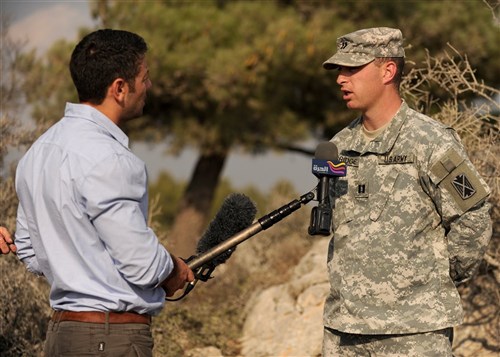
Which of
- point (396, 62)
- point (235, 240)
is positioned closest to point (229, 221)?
point (235, 240)

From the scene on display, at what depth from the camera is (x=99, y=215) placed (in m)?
3.46

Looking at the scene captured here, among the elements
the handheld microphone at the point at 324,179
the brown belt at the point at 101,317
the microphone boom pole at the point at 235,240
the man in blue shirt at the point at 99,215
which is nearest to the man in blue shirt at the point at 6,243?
the man in blue shirt at the point at 99,215

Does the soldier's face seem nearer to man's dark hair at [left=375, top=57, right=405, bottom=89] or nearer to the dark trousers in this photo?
man's dark hair at [left=375, top=57, right=405, bottom=89]

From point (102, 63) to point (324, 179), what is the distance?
1112mm

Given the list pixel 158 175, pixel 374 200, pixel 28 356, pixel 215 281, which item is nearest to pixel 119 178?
pixel 374 200

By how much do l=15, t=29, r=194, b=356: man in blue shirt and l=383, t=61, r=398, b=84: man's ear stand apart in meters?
1.26

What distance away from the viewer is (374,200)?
4445mm

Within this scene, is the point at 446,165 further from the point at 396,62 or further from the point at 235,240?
the point at 235,240

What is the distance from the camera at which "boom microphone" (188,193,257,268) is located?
13.9ft

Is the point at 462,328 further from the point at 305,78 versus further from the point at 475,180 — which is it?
the point at 305,78

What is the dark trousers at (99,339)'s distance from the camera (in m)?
3.60

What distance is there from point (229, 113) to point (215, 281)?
614 centimetres

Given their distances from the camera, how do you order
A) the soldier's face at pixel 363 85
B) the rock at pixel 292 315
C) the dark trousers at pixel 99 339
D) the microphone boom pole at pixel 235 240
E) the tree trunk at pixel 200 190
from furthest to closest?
1. the tree trunk at pixel 200 190
2. the rock at pixel 292 315
3. the soldier's face at pixel 363 85
4. the microphone boom pole at pixel 235 240
5. the dark trousers at pixel 99 339

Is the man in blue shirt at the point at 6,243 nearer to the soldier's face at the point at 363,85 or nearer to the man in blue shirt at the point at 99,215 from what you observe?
the man in blue shirt at the point at 99,215
